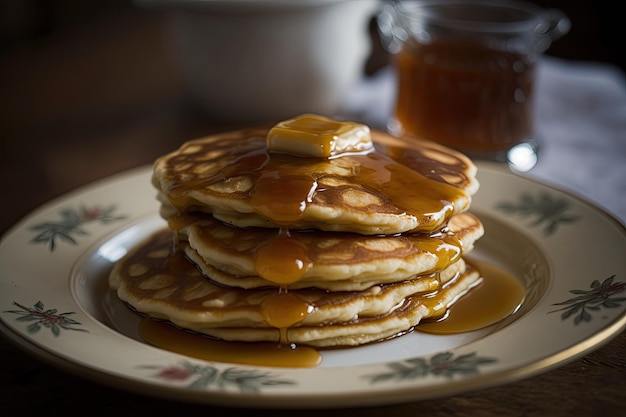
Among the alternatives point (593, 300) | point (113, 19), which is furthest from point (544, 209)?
point (113, 19)

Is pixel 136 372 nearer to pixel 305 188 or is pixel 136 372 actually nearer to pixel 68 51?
pixel 305 188

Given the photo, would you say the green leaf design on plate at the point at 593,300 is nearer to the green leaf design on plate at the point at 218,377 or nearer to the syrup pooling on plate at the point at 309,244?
the syrup pooling on plate at the point at 309,244

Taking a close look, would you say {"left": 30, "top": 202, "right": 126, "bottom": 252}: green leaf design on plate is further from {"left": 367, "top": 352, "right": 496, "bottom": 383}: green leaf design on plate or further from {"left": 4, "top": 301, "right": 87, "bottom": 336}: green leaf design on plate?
{"left": 367, "top": 352, "right": 496, "bottom": 383}: green leaf design on plate

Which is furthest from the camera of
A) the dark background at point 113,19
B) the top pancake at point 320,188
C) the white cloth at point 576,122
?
the dark background at point 113,19

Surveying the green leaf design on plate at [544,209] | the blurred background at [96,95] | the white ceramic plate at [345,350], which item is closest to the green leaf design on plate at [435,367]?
the white ceramic plate at [345,350]

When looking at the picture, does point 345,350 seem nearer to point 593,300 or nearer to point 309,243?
point 309,243
